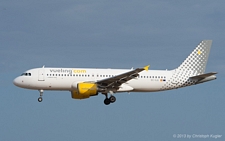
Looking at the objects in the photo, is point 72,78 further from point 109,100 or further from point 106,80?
point 109,100

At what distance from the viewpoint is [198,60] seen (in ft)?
231

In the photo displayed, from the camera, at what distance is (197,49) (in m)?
71.2

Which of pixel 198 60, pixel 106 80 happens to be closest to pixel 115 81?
pixel 106 80

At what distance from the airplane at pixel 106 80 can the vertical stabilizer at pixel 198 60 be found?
0.14 metres

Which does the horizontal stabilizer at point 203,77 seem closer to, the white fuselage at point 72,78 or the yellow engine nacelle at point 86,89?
the white fuselage at point 72,78

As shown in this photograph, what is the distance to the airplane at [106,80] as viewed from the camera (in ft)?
210

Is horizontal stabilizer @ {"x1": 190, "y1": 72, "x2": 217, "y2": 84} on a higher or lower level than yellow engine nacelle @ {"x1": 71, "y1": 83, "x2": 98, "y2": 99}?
higher

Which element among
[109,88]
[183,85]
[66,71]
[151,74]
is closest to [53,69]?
[66,71]

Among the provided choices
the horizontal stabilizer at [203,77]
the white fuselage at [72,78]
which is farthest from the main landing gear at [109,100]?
the horizontal stabilizer at [203,77]

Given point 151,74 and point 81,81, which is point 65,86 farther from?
point 151,74

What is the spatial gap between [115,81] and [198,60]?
12495mm

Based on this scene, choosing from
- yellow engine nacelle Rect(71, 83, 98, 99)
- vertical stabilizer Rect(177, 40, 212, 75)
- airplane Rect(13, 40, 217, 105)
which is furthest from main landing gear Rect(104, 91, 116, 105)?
vertical stabilizer Rect(177, 40, 212, 75)

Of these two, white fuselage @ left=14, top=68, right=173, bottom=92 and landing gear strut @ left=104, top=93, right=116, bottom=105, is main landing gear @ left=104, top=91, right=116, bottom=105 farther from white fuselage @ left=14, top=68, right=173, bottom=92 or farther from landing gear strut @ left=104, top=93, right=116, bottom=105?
white fuselage @ left=14, top=68, right=173, bottom=92

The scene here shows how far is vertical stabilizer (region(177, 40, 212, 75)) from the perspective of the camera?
6950 cm
